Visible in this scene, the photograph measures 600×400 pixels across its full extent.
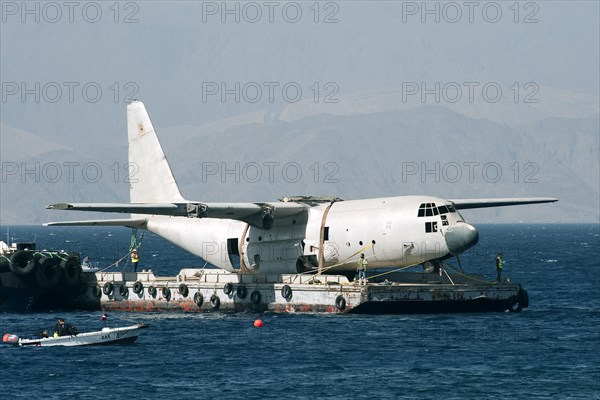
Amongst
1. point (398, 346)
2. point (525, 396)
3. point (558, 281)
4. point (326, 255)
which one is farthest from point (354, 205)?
point (558, 281)

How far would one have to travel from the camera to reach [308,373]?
152ft

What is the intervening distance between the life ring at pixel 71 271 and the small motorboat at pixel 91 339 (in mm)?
15034

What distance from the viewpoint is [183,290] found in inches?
2586

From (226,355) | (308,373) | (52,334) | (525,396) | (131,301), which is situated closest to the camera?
(525,396)

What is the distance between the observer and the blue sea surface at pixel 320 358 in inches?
1704

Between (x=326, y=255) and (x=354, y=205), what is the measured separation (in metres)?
2.89

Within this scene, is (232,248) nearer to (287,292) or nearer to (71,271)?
(287,292)

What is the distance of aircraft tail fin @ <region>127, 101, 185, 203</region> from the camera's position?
7212cm

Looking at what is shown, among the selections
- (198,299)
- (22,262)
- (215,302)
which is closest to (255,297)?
(215,302)

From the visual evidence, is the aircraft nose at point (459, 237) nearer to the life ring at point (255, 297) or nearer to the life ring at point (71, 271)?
the life ring at point (255, 297)

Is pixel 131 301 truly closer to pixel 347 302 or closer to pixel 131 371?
pixel 347 302

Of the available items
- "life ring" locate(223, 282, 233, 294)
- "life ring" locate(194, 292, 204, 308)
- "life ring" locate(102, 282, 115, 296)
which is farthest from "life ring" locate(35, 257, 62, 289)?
"life ring" locate(223, 282, 233, 294)

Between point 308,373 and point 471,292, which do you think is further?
point 471,292

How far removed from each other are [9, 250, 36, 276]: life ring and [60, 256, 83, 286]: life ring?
1.75 m
